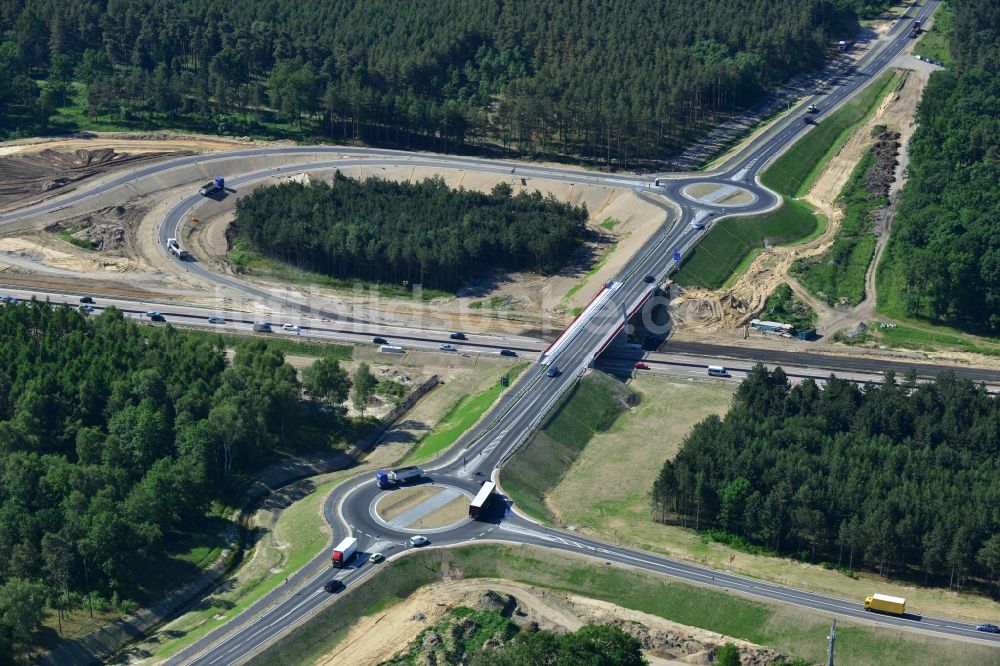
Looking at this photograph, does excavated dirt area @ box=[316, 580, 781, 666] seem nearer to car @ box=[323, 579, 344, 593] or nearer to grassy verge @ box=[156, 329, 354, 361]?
car @ box=[323, 579, 344, 593]

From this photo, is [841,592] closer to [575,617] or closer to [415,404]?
[575,617]

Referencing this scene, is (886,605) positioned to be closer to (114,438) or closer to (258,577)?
(258,577)

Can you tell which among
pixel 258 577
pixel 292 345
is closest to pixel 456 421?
pixel 292 345

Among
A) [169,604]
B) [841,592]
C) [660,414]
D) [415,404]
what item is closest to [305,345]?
[415,404]

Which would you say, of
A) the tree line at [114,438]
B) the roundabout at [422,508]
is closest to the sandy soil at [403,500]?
the roundabout at [422,508]

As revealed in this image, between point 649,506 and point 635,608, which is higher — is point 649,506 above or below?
above

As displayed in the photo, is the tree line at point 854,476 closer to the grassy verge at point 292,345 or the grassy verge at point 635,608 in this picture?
the grassy verge at point 635,608
